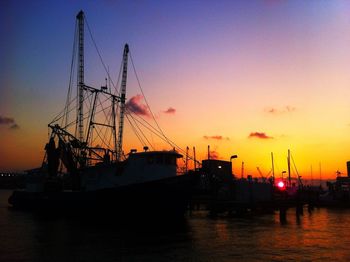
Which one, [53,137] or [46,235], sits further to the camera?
[53,137]

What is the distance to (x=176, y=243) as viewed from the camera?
1165 inches

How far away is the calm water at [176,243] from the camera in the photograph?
2452 centimetres

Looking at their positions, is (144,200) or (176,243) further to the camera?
(144,200)

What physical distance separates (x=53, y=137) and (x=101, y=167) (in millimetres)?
17441

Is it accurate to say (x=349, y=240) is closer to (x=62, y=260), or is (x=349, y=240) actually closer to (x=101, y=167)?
(x=62, y=260)

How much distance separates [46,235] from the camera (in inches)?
1387

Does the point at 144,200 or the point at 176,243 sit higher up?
the point at 144,200

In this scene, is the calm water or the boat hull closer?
the calm water

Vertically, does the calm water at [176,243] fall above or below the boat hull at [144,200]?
below

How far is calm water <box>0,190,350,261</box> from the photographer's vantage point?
24.5 metres

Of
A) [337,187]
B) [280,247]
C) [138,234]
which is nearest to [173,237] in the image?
[138,234]

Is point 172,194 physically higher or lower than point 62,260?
higher

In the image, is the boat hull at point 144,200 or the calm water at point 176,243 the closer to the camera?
the calm water at point 176,243

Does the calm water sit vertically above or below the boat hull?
below
